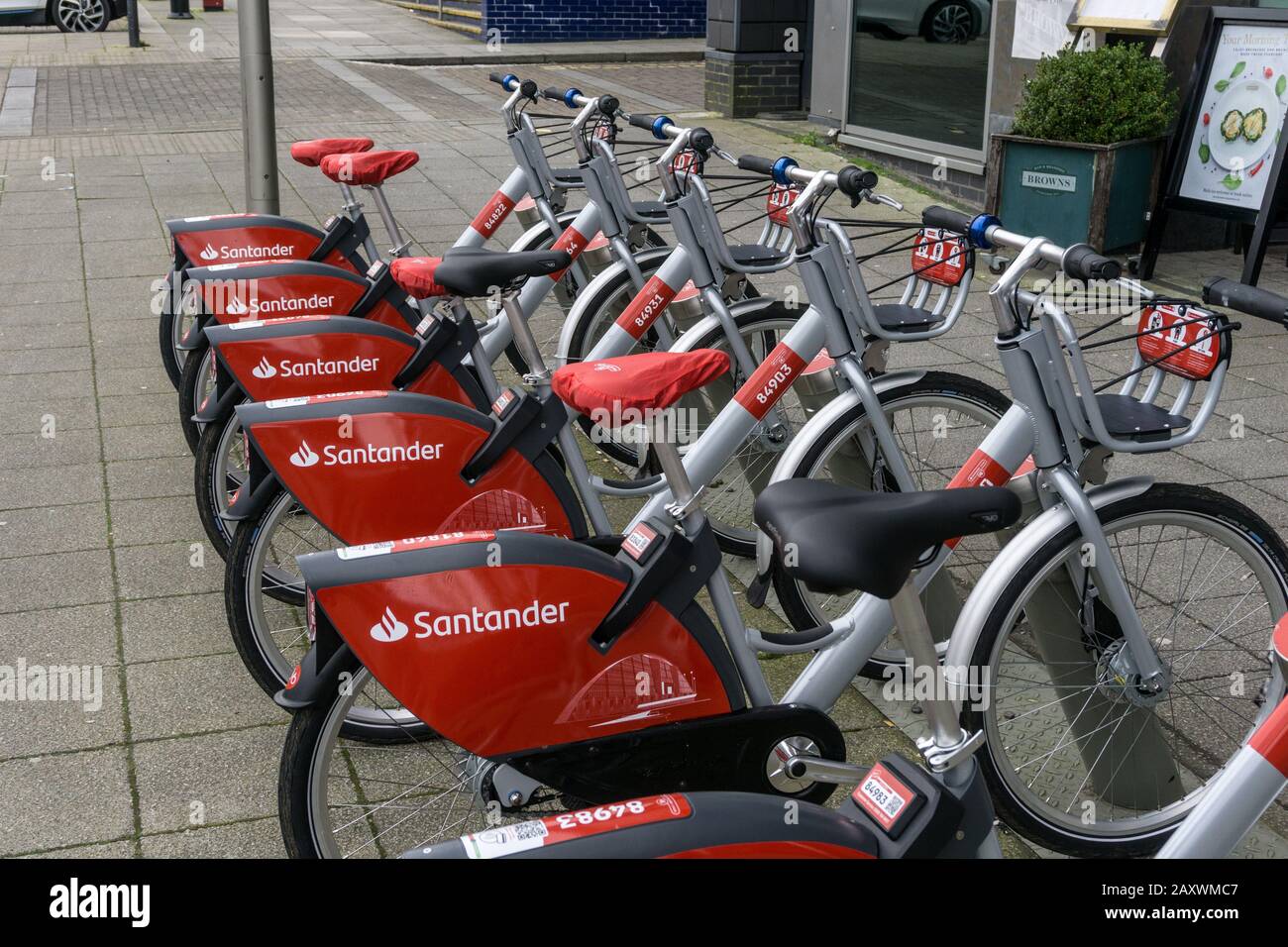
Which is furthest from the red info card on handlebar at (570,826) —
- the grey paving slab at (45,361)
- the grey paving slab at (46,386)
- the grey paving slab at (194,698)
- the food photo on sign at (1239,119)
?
the food photo on sign at (1239,119)

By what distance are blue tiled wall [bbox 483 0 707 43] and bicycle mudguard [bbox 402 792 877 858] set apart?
1804 centimetres

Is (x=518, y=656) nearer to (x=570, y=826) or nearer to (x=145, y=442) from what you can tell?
(x=570, y=826)

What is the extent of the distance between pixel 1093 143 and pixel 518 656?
619 cm

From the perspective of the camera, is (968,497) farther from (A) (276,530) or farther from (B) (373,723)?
(A) (276,530)

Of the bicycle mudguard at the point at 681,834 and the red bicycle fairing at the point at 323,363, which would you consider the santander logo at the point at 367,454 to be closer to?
the red bicycle fairing at the point at 323,363

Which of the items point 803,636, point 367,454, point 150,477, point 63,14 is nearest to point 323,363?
point 367,454

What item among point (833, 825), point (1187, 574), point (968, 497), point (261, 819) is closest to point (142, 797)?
point (261, 819)

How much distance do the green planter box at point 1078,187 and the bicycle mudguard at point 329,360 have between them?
4614mm

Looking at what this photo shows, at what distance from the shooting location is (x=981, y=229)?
125 inches

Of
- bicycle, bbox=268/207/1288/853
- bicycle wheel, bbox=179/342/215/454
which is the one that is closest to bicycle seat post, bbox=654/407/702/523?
bicycle, bbox=268/207/1288/853

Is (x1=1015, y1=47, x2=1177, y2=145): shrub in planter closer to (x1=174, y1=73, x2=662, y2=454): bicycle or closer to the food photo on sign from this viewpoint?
the food photo on sign

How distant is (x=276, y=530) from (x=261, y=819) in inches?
28.8

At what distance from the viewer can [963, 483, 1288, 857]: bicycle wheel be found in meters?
2.94

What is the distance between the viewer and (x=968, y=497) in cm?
189
